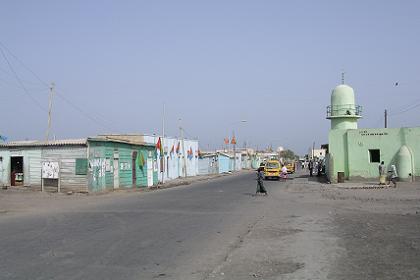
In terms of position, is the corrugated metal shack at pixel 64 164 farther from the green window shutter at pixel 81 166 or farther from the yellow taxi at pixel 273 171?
the yellow taxi at pixel 273 171

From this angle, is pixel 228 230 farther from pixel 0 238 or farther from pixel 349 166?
pixel 349 166

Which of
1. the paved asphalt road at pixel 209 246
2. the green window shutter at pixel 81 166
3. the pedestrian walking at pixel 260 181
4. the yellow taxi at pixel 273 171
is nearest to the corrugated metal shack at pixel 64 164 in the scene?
the green window shutter at pixel 81 166

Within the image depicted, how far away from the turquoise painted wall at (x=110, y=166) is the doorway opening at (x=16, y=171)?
17.6 feet

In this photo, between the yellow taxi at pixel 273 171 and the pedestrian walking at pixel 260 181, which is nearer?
the pedestrian walking at pixel 260 181

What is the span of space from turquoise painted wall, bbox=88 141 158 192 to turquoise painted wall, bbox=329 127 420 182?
1594 centimetres

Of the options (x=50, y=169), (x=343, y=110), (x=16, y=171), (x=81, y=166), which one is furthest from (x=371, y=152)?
(x=16, y=171)

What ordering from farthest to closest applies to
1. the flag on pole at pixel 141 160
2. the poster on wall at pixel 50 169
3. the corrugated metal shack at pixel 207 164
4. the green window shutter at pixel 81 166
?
1. the corrugated metal shack at pixel 207 164
2. the flag on pole at pixel 141 160
3. the poster on wall at pixel 50 169
4. the green window shutter at pixel 81 166

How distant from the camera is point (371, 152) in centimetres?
3928

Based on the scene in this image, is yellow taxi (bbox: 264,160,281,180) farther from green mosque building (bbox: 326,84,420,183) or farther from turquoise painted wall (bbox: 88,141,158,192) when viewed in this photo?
turquoise painted wall (bbox: 88,141,158,192)

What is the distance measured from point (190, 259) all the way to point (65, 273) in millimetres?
2371

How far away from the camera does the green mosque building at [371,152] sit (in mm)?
37438

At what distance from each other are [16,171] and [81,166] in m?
6.00

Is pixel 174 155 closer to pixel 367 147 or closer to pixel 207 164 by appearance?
pixel 207 164

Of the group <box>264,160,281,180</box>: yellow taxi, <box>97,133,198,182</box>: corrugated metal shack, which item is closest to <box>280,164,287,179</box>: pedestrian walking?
<box>264,160,281,180</box>: yellow taxi
